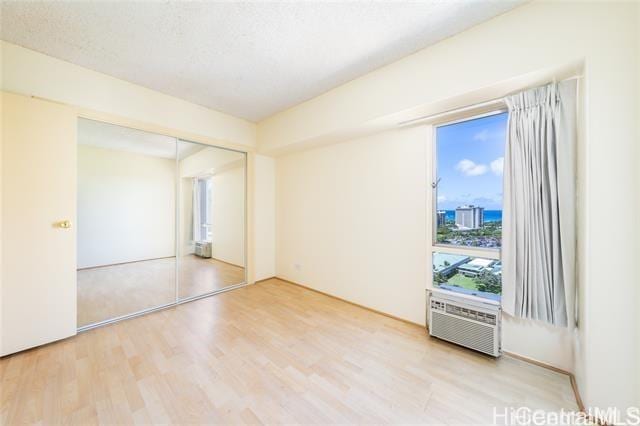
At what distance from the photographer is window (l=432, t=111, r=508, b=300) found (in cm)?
212

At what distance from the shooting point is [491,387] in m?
1.64

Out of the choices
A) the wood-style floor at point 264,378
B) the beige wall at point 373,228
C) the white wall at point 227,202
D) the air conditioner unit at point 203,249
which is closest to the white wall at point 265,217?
the white wall at point 227,202

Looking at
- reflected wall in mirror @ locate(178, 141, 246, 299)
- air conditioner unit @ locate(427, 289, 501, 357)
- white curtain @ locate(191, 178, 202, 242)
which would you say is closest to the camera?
air conditioner unit @ locate(427, 289, 501, 357)

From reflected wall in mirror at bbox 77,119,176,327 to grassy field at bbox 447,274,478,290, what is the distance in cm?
356

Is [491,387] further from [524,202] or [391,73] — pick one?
[391,73]

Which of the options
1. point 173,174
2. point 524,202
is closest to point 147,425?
point 173,174

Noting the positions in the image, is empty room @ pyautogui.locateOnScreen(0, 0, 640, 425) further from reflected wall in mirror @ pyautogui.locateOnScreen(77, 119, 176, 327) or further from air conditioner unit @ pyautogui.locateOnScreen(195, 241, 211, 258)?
air conditioner unit @ pyautogui.locateOnScreen(195, 241, 211, 258)

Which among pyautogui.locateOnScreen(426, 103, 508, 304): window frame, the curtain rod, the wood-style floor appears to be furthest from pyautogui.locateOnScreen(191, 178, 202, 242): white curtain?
pyautogui.locateOnScreen(426, 103, 508, 304): window frame

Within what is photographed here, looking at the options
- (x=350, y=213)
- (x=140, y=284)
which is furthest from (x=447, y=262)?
(x=140, y=284)

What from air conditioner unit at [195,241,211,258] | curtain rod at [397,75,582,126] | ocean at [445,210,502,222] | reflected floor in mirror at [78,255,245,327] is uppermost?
curtain rod at [397,75,582,126]

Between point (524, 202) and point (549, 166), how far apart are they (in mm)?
309

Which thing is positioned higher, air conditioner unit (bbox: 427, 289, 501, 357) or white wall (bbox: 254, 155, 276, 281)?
white wall (bbox: 254, 155, 276, 281)

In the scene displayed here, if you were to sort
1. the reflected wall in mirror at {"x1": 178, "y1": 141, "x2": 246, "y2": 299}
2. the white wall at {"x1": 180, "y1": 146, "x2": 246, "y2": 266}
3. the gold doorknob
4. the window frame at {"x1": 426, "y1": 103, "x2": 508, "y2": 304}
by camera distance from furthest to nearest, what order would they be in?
the white wall at {"x1": 180, "y1": 146, "x2": 246, "y2": 266}, the reflected wall in mirror at {"x1": 178, "y1": 141, "x2": 246, "y2": 299}, the window frame at {"x1": 426, "y1": 103, "x2": 508, "y2": 304}, the gold doorknob

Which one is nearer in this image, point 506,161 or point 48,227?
point 506,161
